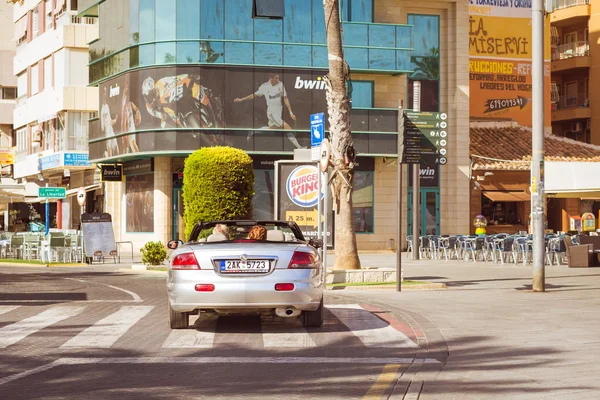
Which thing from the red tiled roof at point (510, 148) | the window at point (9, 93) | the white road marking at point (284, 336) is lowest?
the white road marking at point (284, 336)

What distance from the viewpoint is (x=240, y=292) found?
11930 mm

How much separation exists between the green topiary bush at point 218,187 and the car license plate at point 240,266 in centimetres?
1716

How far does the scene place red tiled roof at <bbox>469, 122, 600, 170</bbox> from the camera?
4722 cm

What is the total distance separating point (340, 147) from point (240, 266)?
10314 mm

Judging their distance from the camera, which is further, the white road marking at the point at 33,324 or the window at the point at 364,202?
the window at the point at 364,202

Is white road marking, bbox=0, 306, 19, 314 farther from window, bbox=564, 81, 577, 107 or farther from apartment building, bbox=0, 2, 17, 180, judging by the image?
apartment building, bbox=0, 2, 17, 180

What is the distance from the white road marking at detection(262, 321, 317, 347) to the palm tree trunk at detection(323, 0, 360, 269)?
29.1 feet

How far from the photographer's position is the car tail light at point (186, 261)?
12.1 meters

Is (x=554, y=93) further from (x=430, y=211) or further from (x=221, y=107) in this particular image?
(x=221, y=107)

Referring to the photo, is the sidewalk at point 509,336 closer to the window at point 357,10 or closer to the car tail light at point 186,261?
the car tail light at point 186,261

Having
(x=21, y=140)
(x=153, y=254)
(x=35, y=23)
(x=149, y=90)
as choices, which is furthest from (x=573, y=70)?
(x=153, y=254)

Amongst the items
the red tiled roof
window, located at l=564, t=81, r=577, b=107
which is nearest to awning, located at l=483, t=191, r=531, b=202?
the red tiled roof

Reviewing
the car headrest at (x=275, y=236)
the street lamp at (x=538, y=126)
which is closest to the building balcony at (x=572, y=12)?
the street lamp at (x=538, y=126)

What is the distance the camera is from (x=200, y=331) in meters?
12.6
